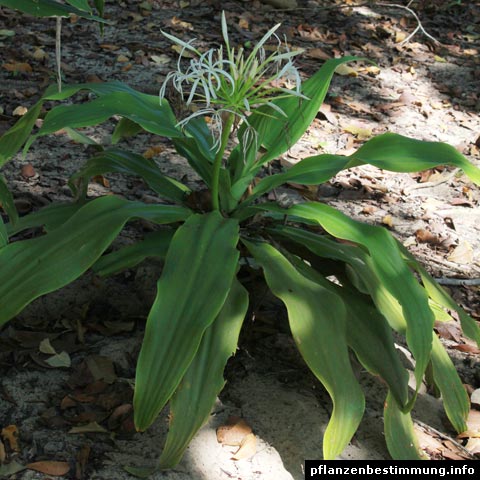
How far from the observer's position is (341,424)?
195 cm

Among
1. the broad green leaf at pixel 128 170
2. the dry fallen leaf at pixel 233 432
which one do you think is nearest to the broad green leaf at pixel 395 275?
the broad green leaf at pixel 128 170

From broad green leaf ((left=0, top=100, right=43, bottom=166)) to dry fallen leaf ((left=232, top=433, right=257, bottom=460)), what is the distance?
103cm

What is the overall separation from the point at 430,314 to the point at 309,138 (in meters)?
2.17

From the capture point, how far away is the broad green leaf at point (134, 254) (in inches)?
90.0

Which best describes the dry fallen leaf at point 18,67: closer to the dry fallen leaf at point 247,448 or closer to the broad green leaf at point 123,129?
the broad green leaf at point 123,129

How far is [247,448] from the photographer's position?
2.14m

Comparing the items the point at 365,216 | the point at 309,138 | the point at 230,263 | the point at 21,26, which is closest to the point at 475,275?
the point at 365,216

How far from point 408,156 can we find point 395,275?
1.41 feet

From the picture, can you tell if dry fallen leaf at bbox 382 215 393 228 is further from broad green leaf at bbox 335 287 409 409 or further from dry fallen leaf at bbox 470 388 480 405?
broad green leaf at bbox 335 287 409 409

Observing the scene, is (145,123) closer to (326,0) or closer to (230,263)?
(230,263)

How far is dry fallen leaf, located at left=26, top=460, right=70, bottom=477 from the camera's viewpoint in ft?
6.54

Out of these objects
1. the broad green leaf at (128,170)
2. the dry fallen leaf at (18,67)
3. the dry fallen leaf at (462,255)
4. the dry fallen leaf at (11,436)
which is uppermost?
the broad green leaf at (128,170)

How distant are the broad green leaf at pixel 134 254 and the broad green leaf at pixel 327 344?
377 mm

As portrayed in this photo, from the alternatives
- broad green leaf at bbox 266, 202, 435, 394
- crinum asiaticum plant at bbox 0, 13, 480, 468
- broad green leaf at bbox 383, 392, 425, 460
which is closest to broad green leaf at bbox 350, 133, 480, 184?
crinum asiaticum plant at bbox 0, 13, 480, 468
